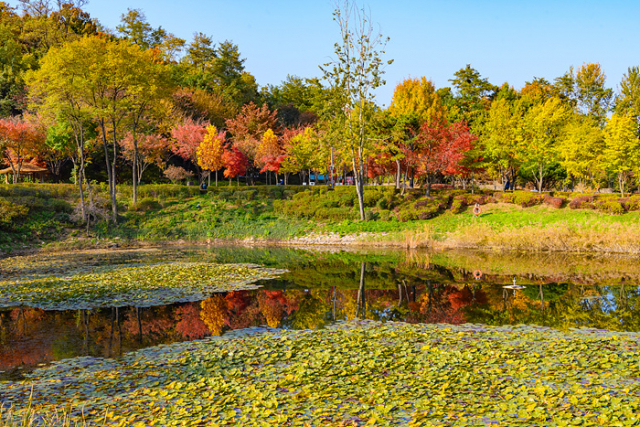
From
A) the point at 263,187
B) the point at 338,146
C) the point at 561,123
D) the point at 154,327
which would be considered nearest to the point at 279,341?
the point at 154,327

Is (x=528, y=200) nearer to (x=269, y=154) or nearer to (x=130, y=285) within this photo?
(x=130, y=285)

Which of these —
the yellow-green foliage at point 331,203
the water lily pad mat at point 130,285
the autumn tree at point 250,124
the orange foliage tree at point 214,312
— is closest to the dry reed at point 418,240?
the yellow-green foliage at point 331,203

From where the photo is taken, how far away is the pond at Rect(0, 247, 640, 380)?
13.2 metres

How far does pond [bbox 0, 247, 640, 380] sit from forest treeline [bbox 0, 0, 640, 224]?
49.5 ft

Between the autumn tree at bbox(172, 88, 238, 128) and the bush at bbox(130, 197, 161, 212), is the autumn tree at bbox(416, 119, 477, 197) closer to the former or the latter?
the bush at bbox(130, 197, 161, 212)

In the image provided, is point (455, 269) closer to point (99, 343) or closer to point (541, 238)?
point (541, 238)

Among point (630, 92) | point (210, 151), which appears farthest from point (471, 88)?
point (210, 151)

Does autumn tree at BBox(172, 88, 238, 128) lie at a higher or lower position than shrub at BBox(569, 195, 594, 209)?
higher

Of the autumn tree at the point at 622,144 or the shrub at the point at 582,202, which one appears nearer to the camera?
the shrub at the point at 582,202

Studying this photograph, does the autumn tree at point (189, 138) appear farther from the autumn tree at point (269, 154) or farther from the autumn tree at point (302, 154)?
the autumn tree at point (302, 154)

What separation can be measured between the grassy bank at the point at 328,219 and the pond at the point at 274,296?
10.6 feet

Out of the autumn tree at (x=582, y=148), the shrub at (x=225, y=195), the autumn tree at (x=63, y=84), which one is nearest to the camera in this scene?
the autumn tree at (x=63, y=84)

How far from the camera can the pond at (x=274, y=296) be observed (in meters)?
13.2

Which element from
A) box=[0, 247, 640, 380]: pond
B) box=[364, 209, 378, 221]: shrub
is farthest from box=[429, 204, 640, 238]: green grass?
box=[0, 247, 640, 380]: pond
